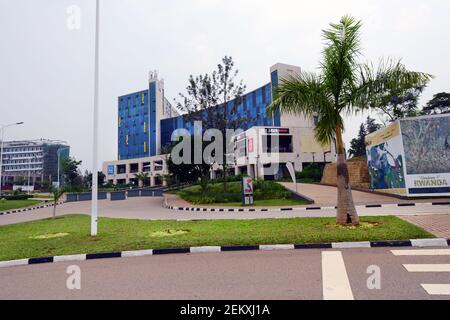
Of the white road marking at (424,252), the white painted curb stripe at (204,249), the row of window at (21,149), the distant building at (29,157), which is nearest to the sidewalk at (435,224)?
the white road marking at (424,252)

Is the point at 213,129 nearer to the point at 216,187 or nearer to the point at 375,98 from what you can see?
the point at 216,187

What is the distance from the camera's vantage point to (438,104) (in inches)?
1588

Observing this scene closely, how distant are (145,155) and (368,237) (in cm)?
8195

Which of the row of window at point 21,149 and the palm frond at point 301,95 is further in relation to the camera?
the row of window at point 21,149

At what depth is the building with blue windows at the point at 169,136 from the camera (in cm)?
4866

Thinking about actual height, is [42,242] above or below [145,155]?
below

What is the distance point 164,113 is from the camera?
88.1 m

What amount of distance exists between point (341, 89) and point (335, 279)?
6.84m

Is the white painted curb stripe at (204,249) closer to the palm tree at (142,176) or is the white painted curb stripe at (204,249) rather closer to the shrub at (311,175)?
the shrub at (311,175)

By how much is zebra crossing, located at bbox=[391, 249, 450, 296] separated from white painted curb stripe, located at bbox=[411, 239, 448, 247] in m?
0.52

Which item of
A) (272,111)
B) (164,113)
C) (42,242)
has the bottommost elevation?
(42,242)

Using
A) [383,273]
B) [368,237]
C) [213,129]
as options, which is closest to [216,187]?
[213,129]

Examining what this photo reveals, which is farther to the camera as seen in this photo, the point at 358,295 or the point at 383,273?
the point at 383,273

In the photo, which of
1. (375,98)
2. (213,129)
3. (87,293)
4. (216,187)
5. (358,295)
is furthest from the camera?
(216,187)
